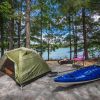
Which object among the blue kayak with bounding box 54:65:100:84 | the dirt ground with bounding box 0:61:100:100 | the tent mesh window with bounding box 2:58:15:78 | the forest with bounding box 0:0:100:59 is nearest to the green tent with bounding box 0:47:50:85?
the tent mesh window with bounding box 2:58:15:78

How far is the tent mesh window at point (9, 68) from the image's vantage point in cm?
1149

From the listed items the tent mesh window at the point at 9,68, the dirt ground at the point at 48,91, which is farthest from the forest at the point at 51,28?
the dirt ground at the point at 48,91

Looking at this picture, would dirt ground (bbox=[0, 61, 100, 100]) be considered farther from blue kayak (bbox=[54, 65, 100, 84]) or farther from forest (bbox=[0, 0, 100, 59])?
forest (bbox=[0, 0, 100, 59])

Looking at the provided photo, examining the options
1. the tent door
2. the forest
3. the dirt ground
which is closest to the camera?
the dirt ground

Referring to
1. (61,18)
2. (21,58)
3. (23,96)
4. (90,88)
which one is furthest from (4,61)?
(61,18)

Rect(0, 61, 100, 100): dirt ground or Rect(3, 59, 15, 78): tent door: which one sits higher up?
Rect(3, 59, 15, 78): tent door

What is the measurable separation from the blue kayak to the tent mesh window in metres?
2.67

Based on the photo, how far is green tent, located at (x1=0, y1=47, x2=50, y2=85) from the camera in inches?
427

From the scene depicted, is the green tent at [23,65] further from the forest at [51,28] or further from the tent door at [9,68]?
the forest at [51,28]

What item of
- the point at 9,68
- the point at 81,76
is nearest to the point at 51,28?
the point at 9,68

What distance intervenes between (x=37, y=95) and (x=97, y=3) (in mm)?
8885

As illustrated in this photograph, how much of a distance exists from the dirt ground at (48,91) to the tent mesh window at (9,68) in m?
0.64

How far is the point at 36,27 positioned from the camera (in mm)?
28031

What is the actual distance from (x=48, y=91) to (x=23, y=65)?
2146mm
